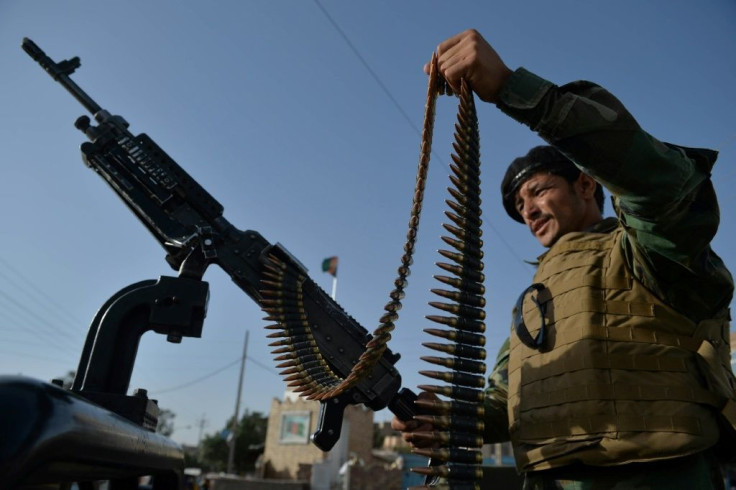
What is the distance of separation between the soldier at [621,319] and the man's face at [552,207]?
31cm

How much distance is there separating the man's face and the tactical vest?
46 cm

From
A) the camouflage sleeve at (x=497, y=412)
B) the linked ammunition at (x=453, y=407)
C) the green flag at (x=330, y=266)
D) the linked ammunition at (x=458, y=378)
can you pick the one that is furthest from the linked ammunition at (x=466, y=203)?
the green flag at (x=330, y=266)

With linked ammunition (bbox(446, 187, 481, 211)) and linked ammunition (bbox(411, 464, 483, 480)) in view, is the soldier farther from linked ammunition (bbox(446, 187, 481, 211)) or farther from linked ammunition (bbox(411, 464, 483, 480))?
linked ammunition (bbox(446, 187, 481, 211))

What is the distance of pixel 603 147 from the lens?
1.74 meters

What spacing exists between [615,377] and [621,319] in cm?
25

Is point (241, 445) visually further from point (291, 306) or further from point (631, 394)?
point (631, 394)

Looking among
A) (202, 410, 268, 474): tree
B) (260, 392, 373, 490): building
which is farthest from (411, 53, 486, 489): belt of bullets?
(202, 410, 268, 474): tree

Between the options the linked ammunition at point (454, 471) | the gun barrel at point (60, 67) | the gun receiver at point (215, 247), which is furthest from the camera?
the gun barrel at point (60, 67)

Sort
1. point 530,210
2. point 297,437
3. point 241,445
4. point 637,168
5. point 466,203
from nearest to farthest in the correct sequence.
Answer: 1. point 637,168
2. point 466,203
3. point 530,210
4. point 297,437
5. point 241,445

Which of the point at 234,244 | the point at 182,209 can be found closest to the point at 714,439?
the point at 234,244

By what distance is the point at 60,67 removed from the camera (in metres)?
5.54

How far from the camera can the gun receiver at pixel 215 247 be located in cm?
386

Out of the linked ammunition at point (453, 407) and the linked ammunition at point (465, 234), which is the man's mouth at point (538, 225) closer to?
the linked ammunition at point (465, 234)

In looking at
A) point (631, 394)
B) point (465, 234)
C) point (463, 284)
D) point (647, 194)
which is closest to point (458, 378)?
point (463, 284)
